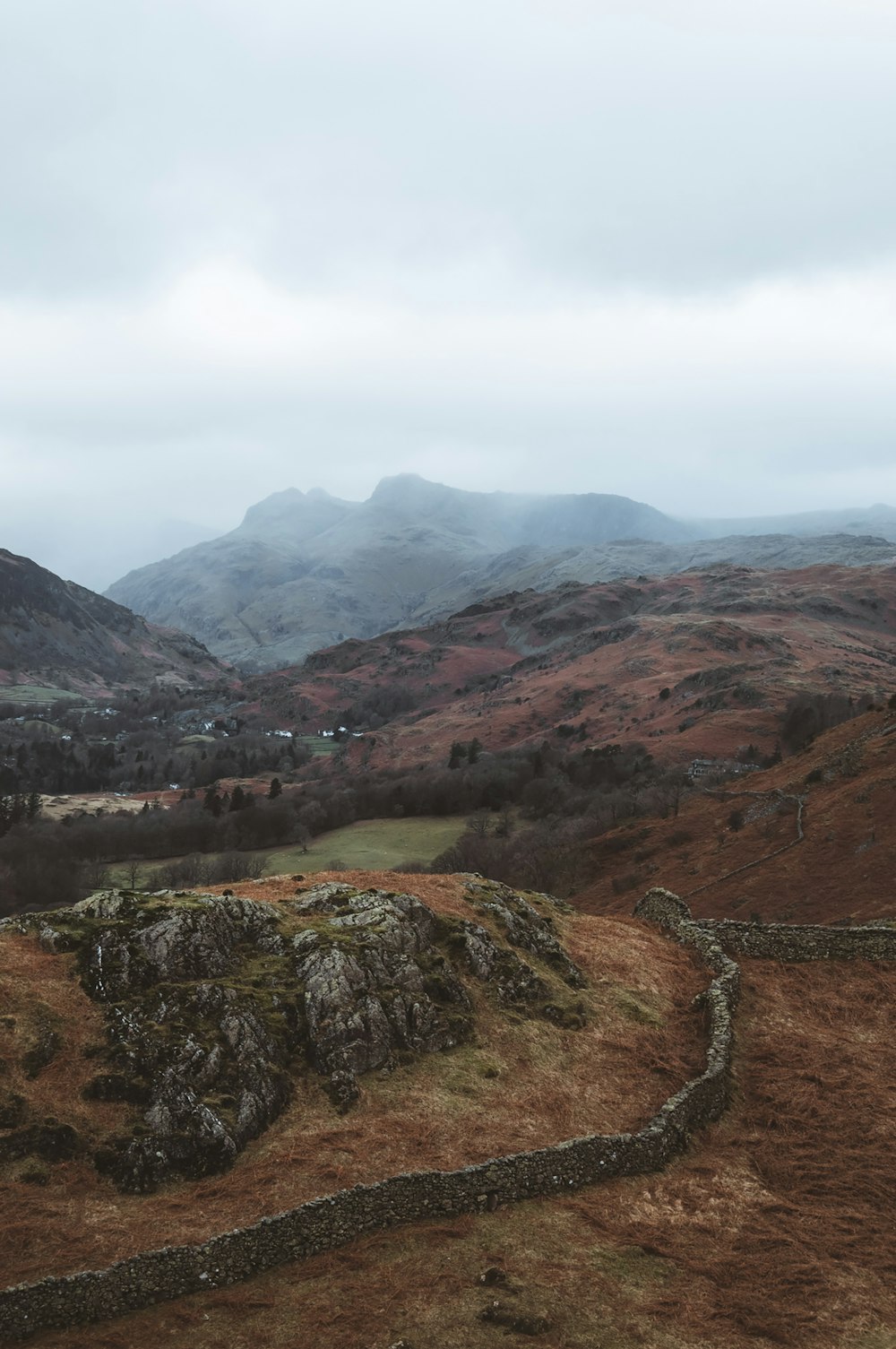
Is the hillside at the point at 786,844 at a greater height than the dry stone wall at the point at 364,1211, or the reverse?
the dry stone wall at the point at 364,1211

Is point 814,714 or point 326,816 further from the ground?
point 814,714

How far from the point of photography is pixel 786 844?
6200cm

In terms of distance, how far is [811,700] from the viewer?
142 m

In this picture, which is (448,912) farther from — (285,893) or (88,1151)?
(88,1151)

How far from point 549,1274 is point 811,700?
137 m

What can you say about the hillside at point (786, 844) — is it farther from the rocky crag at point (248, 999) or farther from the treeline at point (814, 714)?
the treeline at point (814, 714)

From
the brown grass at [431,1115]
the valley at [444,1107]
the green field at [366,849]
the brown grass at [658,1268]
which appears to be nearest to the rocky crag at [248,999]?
the valley at [444,1107]

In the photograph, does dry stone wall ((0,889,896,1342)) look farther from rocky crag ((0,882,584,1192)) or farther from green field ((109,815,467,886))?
green field ((109,815,467,886))

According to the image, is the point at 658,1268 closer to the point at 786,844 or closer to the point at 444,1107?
the point at 444,1107

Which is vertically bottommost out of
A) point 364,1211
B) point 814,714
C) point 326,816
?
point 326,816

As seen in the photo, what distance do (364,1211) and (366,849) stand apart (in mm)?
88073

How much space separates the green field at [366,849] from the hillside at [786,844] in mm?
28228

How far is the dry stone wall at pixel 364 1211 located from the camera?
16.6 metres

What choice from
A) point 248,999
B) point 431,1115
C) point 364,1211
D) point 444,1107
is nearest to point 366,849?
point 248,999
